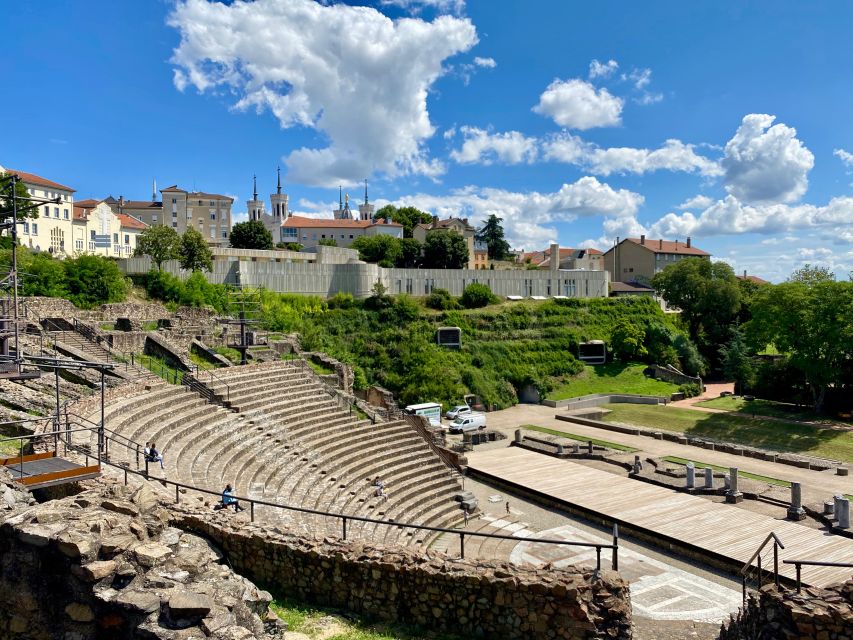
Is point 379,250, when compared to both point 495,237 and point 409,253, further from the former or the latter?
point 495,237

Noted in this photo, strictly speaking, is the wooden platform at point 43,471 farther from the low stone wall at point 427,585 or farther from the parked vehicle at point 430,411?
the parked vehicle at point 430,411

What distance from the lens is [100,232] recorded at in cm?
6169

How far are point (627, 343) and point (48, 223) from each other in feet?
176

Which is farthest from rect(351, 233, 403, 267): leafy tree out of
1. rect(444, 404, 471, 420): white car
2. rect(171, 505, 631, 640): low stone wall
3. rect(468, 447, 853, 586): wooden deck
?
rect(171, 505, 631, 640): low stone wall

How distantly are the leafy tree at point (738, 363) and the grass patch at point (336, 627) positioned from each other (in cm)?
3836

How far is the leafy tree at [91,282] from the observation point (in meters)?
32.9

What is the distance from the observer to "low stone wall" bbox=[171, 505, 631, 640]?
8.50 meters

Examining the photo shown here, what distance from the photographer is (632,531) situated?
18625 mm

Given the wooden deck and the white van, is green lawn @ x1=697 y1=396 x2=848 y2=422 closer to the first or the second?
the white van

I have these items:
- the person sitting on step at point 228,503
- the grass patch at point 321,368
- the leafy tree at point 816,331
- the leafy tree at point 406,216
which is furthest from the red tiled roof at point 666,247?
the person sitting on step at point 228,503

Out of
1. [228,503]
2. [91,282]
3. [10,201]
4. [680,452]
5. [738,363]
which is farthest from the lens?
[738,363]

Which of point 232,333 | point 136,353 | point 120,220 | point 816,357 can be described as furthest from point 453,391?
point 120,220

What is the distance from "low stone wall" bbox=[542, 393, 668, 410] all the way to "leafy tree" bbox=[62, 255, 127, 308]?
28.9m

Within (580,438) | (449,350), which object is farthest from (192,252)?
(580,438)
